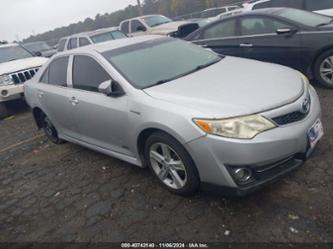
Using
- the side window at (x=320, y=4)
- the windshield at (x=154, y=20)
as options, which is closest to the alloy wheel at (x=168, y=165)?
the side window at (x=320, y=4)

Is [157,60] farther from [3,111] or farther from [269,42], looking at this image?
[3,111]

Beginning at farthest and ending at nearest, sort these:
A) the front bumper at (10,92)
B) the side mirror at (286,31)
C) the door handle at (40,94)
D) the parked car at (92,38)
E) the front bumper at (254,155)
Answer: the parked car at (92,38), the front bumper at (10,92), the side mirror at (286,31), the door handle at (40,94), the front bumper at (254,155)

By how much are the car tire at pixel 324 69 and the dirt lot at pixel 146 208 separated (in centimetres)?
89

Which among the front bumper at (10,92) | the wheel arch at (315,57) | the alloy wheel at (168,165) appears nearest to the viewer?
the alloy wheel at (168,165)

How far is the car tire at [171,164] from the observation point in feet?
9.95

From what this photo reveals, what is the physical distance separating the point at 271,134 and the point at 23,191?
3.27m

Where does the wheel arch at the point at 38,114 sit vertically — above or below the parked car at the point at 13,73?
below

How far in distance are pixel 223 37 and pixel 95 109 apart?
3870 millimetres

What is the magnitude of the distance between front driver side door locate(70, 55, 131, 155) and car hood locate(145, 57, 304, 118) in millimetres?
522

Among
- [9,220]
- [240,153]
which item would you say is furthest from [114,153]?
[240,153]

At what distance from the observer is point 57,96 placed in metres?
4.65

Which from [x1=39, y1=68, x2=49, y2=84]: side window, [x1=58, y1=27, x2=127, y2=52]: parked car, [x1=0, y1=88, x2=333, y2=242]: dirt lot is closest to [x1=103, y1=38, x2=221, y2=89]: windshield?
[x1=0, y1=88, x2=333, y2=242]: dirt lot

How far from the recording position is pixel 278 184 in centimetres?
330

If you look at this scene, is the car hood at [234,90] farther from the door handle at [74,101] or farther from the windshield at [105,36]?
the windshield at [105,36]
